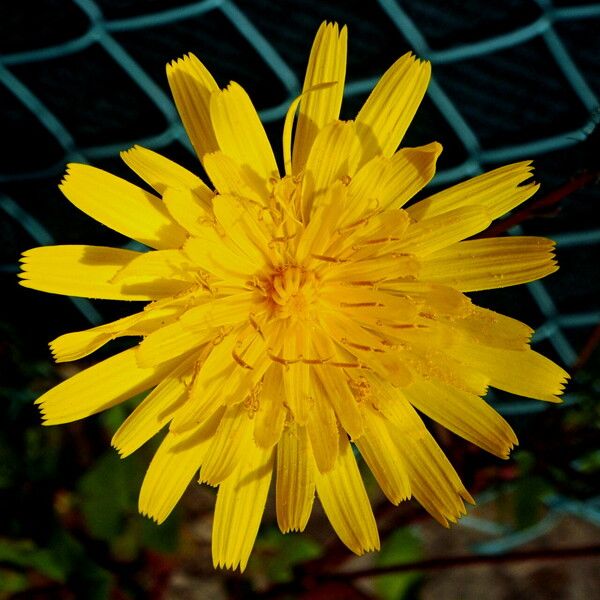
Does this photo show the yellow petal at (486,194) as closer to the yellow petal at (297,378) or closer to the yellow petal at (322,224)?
the yellow petal at (322,224)

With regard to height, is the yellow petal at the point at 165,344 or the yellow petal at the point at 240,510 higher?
the yellow petal at the point at 165,344

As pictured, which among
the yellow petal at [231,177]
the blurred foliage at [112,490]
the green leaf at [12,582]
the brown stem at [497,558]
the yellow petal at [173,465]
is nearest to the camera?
the yellow petal at [231,177]

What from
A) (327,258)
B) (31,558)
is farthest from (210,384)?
(31,558)

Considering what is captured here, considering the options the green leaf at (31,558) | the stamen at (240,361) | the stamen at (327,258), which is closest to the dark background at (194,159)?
→ the green leaf at (31,558)

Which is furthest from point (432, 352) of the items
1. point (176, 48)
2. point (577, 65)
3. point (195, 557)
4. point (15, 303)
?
point (195, 557)

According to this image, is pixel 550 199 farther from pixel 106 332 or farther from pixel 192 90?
pixel 106 332

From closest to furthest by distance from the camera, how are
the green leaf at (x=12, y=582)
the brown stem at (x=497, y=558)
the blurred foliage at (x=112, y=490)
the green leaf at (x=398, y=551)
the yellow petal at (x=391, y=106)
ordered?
the yellow petal at (x=391, y=106) < the brown stem at (x=497, y=558) < the blurred foliage at (x=112, y=490) < the green leaf at (x=12, y=582) < the green leaf at (x=398, y=551)

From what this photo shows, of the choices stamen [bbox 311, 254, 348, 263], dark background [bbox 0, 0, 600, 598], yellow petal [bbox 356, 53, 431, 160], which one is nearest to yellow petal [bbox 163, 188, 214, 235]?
stamen [bbox 311, 254, 348, 263]

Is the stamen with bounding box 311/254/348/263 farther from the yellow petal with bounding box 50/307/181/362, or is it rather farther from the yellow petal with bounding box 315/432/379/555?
the yellow petal with bounding box 315/432/379/555
